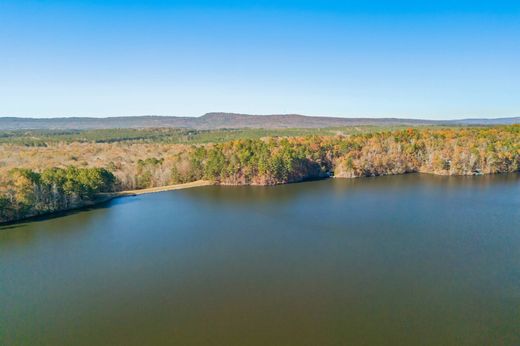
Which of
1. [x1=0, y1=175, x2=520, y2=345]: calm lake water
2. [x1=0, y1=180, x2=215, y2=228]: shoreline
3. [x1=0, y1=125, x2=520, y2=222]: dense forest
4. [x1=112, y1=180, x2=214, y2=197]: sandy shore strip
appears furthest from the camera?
[x1=0, y1=125, x2=520, y2=222]: dense forest

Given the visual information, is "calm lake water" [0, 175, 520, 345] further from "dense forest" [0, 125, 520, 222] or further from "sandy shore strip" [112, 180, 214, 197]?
"dense forest" [0, 125, 520, 222]

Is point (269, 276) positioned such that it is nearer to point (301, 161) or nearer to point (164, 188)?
point (164, 188)

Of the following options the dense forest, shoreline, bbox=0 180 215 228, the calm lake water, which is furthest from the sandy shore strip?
the calm lake water

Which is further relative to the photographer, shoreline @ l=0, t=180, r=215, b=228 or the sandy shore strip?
the sandy shore strip

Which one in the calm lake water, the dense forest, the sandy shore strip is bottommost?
the calm lake water

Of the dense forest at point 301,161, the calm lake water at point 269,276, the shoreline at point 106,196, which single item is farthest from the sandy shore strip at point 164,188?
the calm lake water at point 269,276

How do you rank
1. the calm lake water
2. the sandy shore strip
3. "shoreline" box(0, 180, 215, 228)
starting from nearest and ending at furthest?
the calm lake water
"shoreline" box(0, 180, 215, 228)
the sandy shore strip

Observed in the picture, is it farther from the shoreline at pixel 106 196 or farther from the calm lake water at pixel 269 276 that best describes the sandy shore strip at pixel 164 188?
the calm lake water at pixel 269 276

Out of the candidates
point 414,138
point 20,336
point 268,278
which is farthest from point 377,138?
point 20,336
